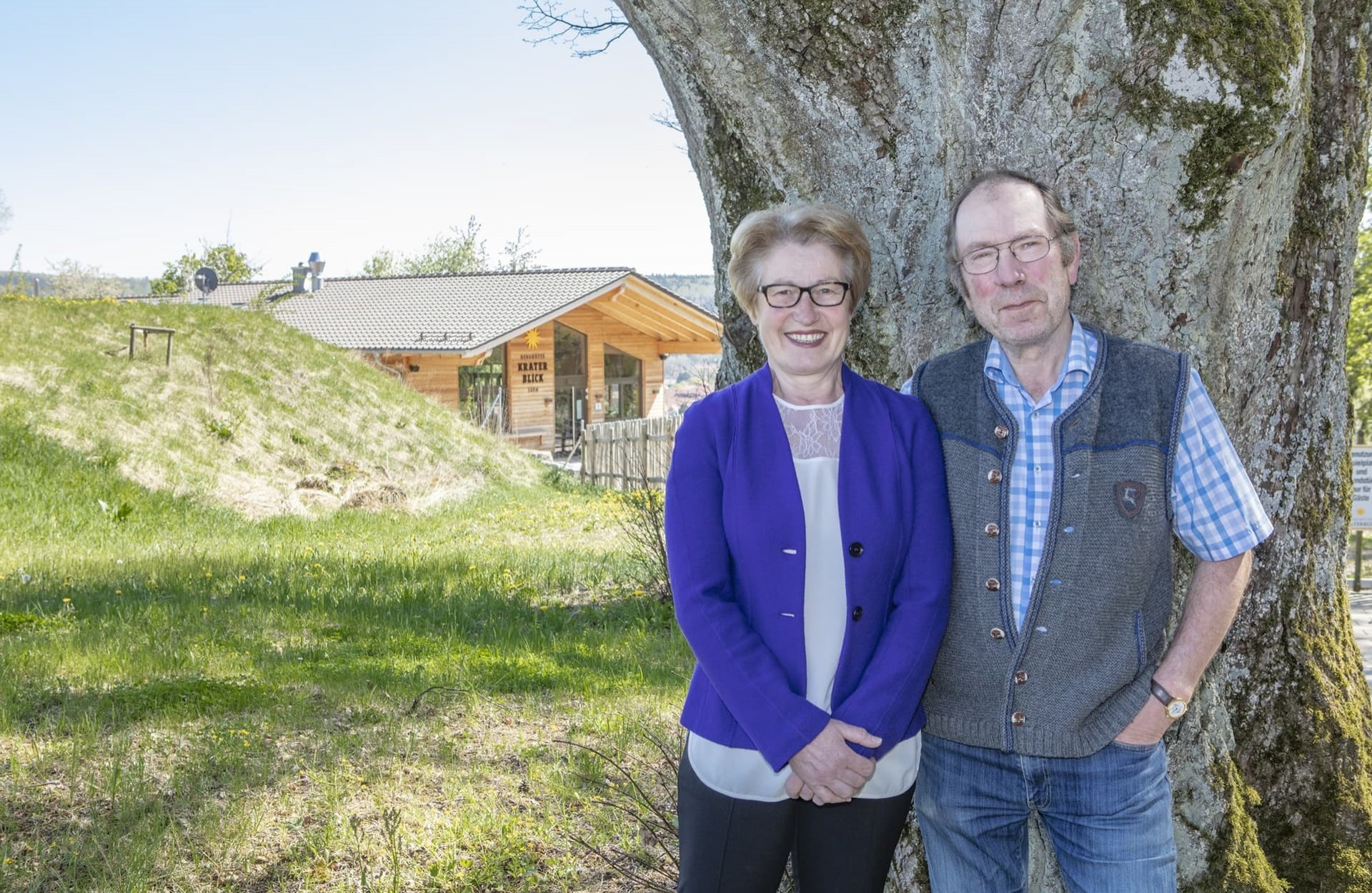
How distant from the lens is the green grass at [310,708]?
143 inches

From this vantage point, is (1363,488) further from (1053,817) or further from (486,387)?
(486,387)

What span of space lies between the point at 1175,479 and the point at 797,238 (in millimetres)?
950

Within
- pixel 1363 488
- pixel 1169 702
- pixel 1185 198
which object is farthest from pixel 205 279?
pixel 1169 702

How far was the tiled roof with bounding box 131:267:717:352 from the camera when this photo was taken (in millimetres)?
29672

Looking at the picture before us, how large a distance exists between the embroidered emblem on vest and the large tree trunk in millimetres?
637

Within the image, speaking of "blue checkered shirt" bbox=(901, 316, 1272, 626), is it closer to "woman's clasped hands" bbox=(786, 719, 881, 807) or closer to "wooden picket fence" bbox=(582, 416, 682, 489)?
"woman's clasped hands" bbox=(786, 719, 881, 807)

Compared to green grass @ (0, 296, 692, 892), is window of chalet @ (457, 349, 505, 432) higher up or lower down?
higher up

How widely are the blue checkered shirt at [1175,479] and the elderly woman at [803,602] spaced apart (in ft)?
0.54

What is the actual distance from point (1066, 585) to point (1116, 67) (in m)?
1.26

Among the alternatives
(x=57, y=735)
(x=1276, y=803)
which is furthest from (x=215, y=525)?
(x=1276, y=803)

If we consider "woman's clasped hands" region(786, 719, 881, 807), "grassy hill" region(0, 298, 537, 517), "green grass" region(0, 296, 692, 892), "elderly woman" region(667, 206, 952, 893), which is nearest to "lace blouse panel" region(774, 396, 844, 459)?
"elderly woman" region(667, 206, 952, 893)

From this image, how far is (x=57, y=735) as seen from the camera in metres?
4.58

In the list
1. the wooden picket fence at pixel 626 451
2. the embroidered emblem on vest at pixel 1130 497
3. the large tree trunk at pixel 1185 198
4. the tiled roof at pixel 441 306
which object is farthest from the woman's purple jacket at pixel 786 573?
the tiled roof at pixel 441 306

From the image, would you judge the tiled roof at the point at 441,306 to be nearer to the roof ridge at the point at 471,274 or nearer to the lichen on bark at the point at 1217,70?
the roof ridge at the point at 471,274
